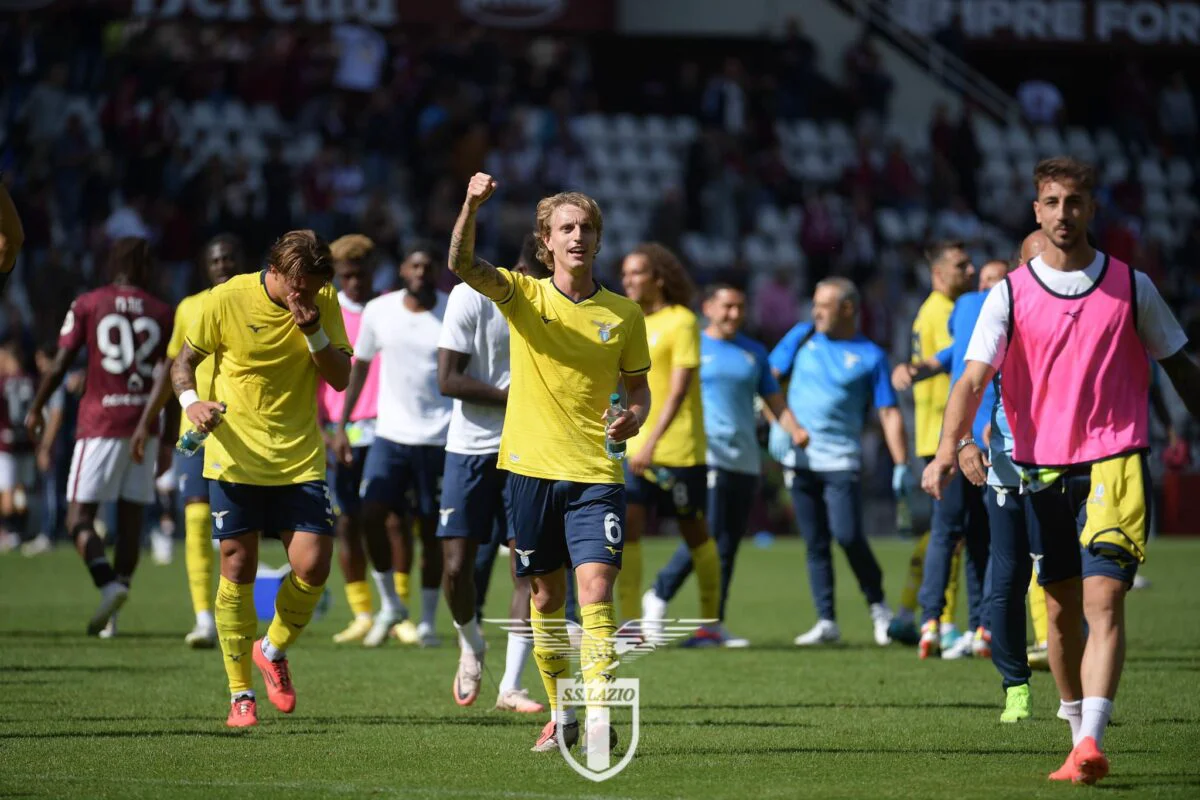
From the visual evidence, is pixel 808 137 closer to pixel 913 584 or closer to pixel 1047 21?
pixel 1047 21

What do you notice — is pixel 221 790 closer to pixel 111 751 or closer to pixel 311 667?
pixel 111 751

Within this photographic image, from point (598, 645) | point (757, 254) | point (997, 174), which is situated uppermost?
point (997, 174)

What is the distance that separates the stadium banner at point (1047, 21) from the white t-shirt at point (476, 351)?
948 inches

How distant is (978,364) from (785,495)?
17.2 meters

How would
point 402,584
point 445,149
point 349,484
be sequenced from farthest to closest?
point 445,149 < point 402,584 < point 349,484

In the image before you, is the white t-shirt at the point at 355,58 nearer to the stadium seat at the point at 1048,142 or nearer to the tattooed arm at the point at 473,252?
the stadium seat at the point at 1048,142

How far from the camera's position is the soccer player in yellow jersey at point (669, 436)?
11.4m

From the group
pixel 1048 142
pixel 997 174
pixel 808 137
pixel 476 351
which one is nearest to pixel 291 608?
pixel 476 351

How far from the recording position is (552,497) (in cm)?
744

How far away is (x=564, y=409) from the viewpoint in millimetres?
7434

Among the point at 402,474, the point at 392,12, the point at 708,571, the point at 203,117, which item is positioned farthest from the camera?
the point at 392,12

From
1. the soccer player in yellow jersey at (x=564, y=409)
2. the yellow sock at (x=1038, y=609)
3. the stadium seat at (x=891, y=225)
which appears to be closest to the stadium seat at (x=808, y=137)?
the stadium seat at (x=891, y=225)

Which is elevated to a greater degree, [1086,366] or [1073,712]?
[1086,366]

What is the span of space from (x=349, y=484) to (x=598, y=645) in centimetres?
588
